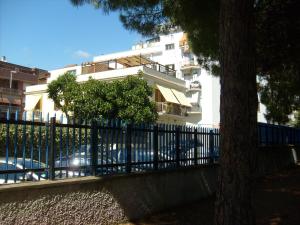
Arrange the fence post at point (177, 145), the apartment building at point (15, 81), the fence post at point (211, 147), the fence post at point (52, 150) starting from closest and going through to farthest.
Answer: the fence post at point (52, 150), the fence post at point (177, 145), the fence post at point (211, 147), the apartment building at point (15, 81)

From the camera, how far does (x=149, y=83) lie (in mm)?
37281

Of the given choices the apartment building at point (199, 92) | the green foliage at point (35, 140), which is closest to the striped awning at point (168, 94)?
the apartment building at point (199, 92)

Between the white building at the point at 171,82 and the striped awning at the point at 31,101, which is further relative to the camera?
the striped awning at the point at 31,101

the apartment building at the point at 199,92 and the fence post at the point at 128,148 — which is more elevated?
the apartment building at the point at 199,92

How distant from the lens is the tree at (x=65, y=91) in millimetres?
31938

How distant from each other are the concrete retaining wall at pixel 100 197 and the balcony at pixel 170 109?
1107 inches

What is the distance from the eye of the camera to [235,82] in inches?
206

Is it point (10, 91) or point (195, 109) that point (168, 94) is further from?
point (10, 91)

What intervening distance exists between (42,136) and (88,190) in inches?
51.1

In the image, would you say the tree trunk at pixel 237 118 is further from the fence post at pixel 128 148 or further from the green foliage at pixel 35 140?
the fence post at pixel 128 148

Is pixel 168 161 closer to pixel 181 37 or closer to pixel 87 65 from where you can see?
pixel 87 65

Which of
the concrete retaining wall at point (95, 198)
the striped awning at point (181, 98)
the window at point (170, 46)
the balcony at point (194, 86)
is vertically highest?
the window at point (170, 46)

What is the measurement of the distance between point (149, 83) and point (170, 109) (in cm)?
506

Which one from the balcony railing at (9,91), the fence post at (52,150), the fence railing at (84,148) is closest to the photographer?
the fence railing at (84,148)
